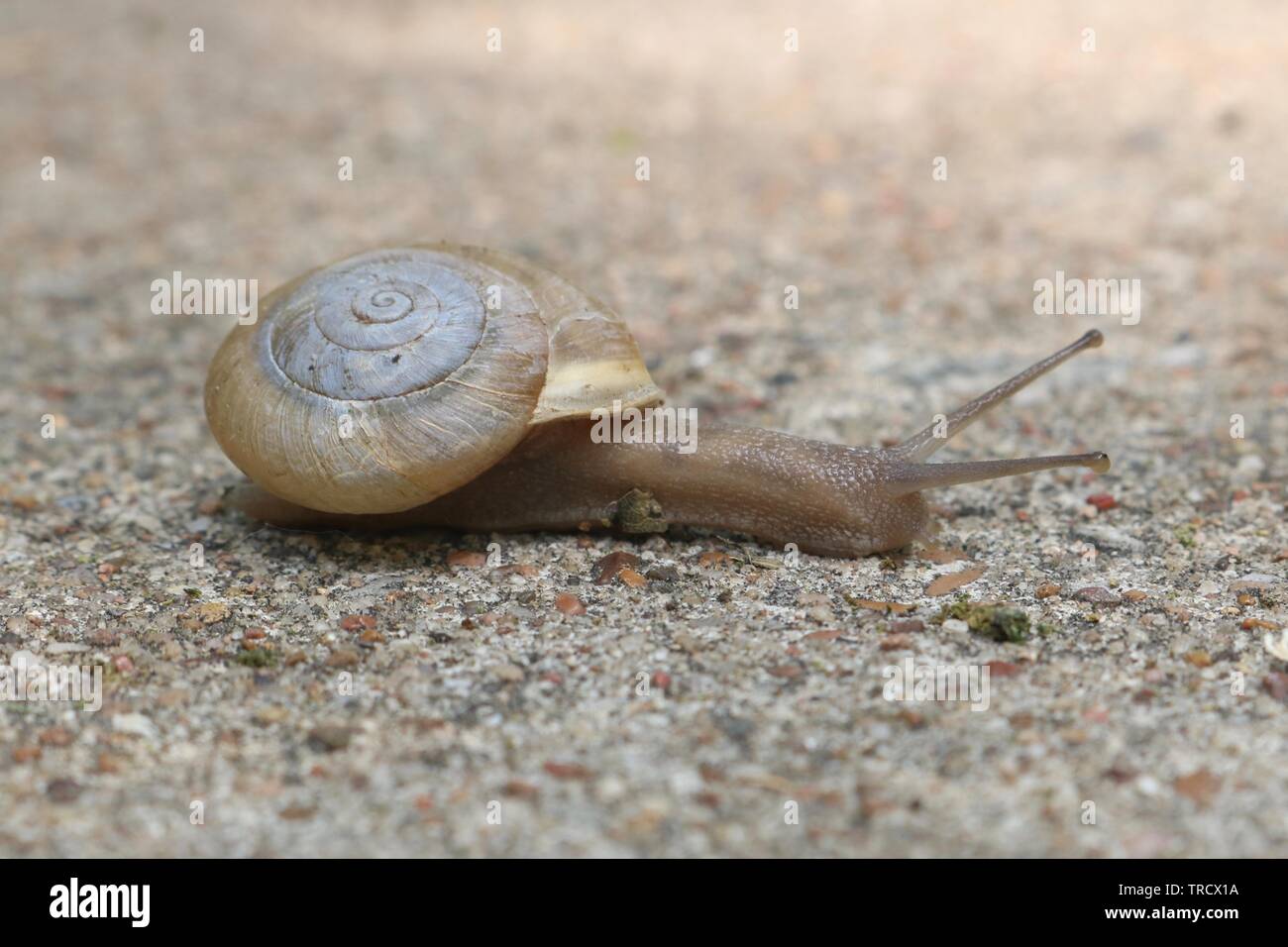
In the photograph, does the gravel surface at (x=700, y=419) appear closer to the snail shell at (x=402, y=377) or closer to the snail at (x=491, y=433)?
the snail at (x=491, y=433)

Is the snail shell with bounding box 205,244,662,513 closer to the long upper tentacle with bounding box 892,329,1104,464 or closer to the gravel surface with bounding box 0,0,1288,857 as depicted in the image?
the gravel surface with bounding box 0,0,1288,857

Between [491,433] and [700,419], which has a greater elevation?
[700,419]

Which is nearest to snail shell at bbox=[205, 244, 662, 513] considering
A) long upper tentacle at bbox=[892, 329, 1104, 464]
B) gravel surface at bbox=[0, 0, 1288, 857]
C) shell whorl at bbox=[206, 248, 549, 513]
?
shell whorl at bbox=[206, 248, 549, 513]

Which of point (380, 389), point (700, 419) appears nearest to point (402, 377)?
point (380, 389)

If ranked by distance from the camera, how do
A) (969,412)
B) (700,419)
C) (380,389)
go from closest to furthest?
(380,389), (969,412), (700,419)

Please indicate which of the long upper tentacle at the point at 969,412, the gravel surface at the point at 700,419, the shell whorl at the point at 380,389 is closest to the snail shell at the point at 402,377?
the shell whorl at the point at 380,389

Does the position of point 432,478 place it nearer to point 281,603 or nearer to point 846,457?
point 281,603

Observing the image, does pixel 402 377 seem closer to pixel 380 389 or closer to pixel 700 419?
pixel 380 389
